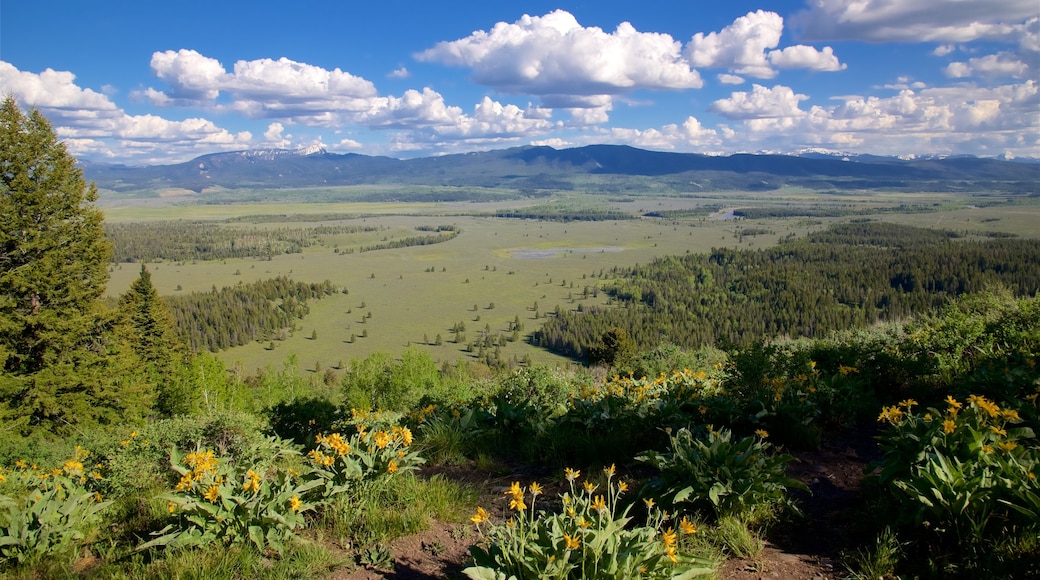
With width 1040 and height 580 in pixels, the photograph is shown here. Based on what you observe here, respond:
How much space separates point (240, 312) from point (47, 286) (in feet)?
199

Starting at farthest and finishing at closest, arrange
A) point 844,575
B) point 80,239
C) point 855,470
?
point 80,239, point 855,470, point 844,575

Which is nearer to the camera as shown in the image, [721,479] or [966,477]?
[966,477]

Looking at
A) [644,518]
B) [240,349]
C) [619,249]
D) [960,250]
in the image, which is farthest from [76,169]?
[619,249]

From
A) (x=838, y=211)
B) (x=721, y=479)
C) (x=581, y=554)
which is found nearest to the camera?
(x=581, y=554)

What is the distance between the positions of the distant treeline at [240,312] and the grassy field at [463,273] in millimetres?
2285

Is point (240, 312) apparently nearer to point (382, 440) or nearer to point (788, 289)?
point (788, 289)

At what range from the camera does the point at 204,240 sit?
149750 millimetres

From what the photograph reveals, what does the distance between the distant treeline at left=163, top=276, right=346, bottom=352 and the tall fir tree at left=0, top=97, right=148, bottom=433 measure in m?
45.0

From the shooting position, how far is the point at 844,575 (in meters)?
3.48

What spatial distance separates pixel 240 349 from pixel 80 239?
174 feet

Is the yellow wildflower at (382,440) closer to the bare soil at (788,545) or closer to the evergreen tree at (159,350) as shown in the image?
the bare soil at (788,545)

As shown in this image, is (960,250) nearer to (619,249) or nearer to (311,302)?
(619,249)

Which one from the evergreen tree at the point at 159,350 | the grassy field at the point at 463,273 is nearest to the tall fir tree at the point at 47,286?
the evergreen tree at the point at 159,350

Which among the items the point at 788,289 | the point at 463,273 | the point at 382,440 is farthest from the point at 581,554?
the point at 463,273
